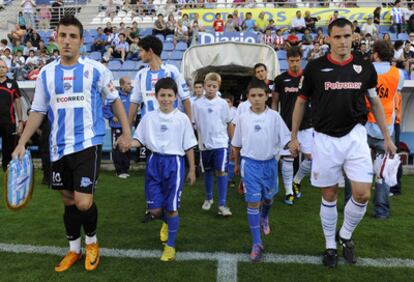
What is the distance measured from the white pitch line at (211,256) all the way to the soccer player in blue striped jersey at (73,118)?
0.46m

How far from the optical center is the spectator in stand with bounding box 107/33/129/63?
A: 15.1 m

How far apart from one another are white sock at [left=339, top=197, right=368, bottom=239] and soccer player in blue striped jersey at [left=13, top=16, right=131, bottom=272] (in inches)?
86.2

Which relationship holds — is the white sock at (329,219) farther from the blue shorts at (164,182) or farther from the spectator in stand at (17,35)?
the spectator in stand at (17,35)

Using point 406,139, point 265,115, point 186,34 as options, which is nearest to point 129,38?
point 186,34

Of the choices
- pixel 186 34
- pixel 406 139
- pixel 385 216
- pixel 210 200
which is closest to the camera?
pixel 385 216

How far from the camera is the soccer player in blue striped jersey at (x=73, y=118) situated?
145 inches

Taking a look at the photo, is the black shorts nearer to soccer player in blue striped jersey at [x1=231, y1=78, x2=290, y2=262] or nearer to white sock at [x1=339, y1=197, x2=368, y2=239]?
soccer player in blue striped jersey at [x1=231, y1=78, x2=290, y2=262]

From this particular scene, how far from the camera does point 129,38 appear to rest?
16.0 meters

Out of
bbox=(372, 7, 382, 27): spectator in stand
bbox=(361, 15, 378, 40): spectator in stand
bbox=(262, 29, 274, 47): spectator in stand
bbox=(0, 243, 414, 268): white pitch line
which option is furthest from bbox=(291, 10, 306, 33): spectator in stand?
bbox=(0, 243, 414, 268): white pitch line

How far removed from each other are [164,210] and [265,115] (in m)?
1.49

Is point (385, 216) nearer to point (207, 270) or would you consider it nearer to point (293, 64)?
point (293, 64)

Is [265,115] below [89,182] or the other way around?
the other way around

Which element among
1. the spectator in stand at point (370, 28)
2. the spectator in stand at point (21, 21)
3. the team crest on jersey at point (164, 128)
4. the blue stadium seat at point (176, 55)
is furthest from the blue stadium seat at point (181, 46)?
the team crest on jersey at point (164, 128)

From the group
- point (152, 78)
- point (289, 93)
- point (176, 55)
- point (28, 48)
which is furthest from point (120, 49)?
point (152, 78)
